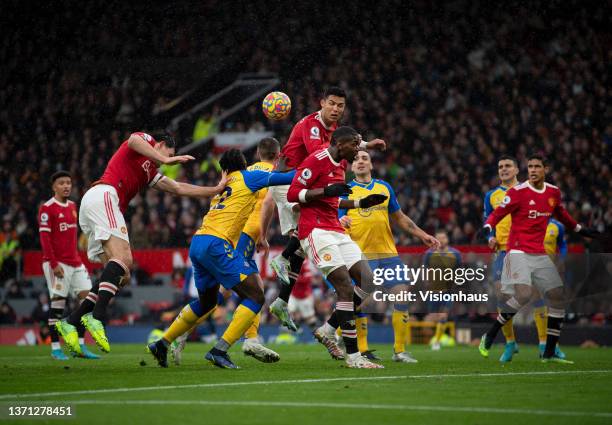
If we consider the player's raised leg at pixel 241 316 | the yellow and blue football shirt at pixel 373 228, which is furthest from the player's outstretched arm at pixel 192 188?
the yellow and blue football shirt at pixel 373 228

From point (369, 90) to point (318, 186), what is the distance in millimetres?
20453

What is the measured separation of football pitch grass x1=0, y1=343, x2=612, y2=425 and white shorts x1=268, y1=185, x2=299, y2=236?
6.62 ft

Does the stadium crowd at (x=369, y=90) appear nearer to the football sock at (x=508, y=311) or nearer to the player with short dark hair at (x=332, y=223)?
the football sock at (x=508, y=311)

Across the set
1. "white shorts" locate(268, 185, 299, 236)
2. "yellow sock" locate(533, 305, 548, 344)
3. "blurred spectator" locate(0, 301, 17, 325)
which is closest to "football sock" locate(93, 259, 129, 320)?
"white shorts" locate(268, 185, 299, 236)

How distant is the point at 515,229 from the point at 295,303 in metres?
10.6

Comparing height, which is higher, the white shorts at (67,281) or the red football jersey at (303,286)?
the white shorts at (67,281)

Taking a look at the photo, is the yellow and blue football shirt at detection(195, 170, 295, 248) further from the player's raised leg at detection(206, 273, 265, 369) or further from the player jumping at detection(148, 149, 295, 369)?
the player's raised leg at detection(206, 273, 265, 369)

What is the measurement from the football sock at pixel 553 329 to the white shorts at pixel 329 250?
9.34ft

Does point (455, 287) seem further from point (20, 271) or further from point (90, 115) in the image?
point (90, 115)

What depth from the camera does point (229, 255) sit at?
32.7 feet

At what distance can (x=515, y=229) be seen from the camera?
39.7ft

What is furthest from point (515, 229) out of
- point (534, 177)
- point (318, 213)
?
point (318, 213)

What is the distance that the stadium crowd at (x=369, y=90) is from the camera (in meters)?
25.1

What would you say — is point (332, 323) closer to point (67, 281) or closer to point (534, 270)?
point (534, 270)
